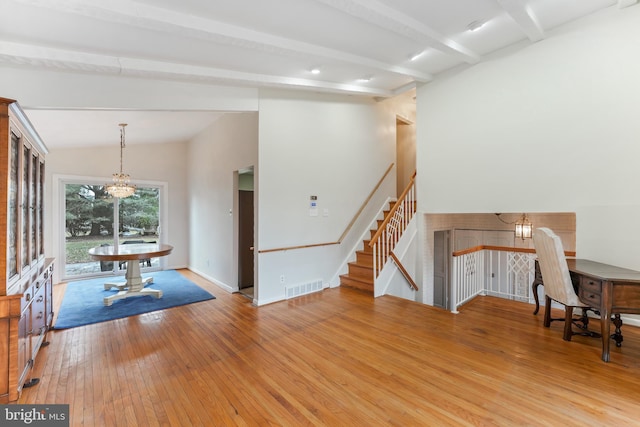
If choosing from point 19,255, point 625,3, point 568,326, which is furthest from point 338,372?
point 625,3

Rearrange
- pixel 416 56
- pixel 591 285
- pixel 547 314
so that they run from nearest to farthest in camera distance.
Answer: pixel 591 285 → pixel 547 314 → pixel 416 56

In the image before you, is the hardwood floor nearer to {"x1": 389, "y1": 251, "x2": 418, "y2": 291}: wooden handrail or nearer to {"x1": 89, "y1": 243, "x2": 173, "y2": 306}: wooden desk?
{"x1": 89, "y1": 243, "x2": 173, "y2": 306}: wooden desk

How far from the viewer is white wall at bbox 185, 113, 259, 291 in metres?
5.09

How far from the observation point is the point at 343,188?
560 centimetres

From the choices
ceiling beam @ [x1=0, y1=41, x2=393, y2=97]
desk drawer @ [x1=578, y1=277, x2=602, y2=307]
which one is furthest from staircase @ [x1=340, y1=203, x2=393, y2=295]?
ceiling beam @ [x1=0, y1=41, x2=393, y2=97]

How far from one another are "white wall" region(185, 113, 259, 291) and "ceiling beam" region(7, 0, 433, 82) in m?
1.50

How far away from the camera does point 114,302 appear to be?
186 inches

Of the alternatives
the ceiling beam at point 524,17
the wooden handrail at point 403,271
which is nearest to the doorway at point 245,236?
the wooden handrail at point 403,271

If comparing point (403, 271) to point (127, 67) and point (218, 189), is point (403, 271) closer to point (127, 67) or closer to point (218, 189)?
point (218, 189)

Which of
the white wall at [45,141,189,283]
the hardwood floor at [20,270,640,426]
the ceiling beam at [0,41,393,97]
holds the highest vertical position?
the ceiling beam at [0,41,393,97]

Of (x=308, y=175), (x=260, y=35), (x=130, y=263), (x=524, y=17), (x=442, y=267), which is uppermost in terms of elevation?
(x=524, y=17)

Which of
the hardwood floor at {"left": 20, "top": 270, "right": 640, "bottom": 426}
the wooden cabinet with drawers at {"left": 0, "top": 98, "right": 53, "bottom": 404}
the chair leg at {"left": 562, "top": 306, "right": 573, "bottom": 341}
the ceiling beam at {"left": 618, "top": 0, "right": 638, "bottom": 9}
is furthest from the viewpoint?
the chair leg at {"left": 562, "top": 306, "right": 573, "bottom": 341}

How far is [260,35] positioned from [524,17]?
279 cm

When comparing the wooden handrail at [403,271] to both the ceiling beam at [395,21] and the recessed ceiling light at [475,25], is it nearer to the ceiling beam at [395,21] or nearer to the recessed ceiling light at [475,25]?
the ceiling beam at [395,21]
